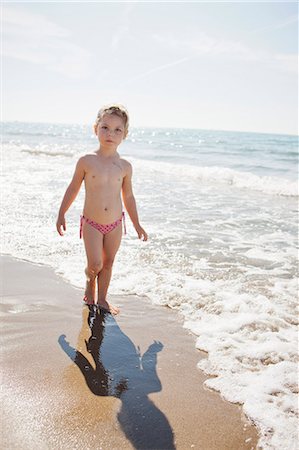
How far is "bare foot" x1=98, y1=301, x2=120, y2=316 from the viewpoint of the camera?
332cm

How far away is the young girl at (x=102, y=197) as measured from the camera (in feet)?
10.7

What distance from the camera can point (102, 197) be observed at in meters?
3.35

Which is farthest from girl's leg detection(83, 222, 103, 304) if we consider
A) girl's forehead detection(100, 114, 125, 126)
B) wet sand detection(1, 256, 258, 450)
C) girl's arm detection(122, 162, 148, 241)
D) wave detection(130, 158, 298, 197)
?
wave detection(130, 158, 298, 197)

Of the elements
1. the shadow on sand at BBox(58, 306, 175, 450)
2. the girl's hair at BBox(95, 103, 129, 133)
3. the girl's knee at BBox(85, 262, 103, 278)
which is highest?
the girl's hair at BBox(95, 103, 129, 133)

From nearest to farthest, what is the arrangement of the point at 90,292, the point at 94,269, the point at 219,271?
the point at 94,269
the point at 90,292
the point at 219,271

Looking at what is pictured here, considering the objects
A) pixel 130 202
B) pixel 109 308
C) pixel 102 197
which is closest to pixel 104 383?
pixel 109 308

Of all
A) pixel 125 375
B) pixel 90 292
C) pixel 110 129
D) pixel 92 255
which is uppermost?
pixel 110 129

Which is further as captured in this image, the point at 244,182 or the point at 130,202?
the point at 244,182

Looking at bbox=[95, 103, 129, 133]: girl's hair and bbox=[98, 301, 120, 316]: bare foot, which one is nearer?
bbox=[95, 103, 129, 133]: girl's hair

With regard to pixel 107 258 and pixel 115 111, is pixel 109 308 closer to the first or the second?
pixel 107 258

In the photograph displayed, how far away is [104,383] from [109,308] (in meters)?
1.04

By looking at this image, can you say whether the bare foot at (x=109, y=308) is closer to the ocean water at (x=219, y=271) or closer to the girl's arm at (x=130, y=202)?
the ocean water at (x=219, y=271)

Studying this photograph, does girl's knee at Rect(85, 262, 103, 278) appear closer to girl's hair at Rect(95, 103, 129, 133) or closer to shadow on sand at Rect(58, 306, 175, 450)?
shadow on sand at Rect(58, 306, 175, 450)

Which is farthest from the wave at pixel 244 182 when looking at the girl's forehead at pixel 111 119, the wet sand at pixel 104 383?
the wet sand at pixel 104 383
